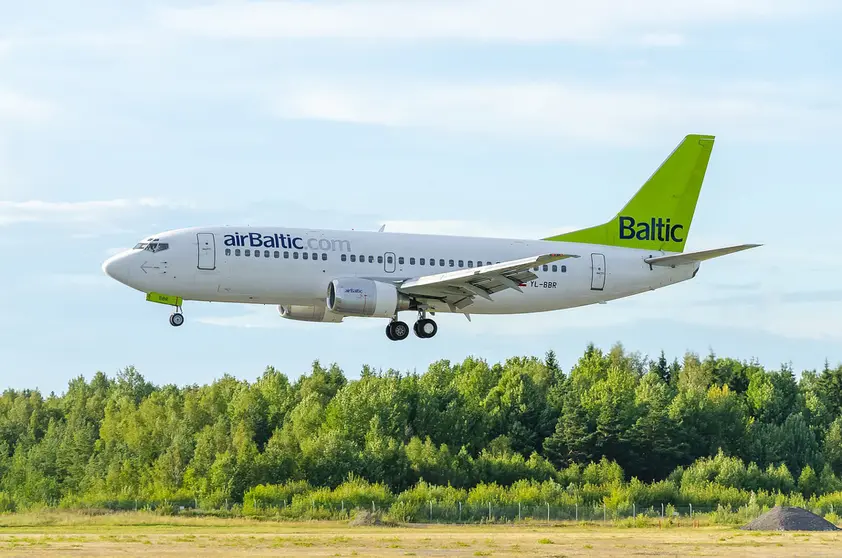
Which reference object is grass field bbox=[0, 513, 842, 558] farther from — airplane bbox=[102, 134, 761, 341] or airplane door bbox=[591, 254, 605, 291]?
airplane door bbox=[591, 254, 605, 291]

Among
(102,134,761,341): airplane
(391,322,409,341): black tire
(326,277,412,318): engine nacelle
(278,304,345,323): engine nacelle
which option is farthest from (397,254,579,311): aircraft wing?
(278,304,345,323): engine nacelle

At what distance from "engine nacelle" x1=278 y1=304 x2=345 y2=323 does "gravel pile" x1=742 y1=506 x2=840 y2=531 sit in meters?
27.2

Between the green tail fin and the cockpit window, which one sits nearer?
the cockpit window

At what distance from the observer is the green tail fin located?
71.4m

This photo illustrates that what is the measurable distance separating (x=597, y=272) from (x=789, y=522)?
62.6 ft

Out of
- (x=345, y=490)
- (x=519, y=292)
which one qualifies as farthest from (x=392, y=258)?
(x=345, y=490)

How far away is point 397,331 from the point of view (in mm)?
64438

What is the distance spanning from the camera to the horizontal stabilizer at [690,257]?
62684mm

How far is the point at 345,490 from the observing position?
315 feet

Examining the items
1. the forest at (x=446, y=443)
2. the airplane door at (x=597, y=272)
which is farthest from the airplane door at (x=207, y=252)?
the forest at (x=446, y=443)

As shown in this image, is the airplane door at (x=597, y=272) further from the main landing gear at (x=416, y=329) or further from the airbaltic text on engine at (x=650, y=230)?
the main landing gear at (x=416, y=329)

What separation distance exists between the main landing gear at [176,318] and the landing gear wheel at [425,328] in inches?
431

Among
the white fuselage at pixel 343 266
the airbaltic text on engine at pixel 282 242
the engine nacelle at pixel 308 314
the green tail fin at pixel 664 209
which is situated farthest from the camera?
the green tail fin at pixel 664 209

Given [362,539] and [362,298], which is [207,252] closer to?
[362,298]
